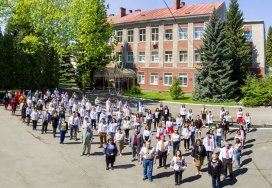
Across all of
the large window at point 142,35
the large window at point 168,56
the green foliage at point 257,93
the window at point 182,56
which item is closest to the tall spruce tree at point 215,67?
the green foliage at point 257,93

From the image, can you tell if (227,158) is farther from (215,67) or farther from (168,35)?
(168,35)

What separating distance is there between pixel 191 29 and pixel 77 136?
27.2 m

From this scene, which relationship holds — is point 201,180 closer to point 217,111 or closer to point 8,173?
point 8,173

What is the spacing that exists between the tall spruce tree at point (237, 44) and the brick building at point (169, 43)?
272 cm

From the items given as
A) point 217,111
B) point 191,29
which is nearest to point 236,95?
point 217,111

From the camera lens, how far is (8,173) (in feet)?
34.6

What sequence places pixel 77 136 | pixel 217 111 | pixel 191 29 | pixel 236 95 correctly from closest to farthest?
1. pixel 77 136
2. pixel 217 111
3. pixel 236 95
4. pixel 191 29

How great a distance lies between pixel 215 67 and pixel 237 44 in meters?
Answer: 7.11

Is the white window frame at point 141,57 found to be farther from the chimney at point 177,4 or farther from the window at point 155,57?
the chimney at point 177,4

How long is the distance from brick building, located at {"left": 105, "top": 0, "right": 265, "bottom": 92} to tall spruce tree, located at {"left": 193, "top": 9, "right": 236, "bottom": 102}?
12.2 feet

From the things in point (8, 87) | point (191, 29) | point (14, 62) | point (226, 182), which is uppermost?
point (191, 29)

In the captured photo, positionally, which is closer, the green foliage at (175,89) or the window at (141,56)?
the green foliage at (175,89)

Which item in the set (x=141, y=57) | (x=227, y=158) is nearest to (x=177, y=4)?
(x=141, y=57)

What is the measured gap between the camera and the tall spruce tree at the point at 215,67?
31078 mm
